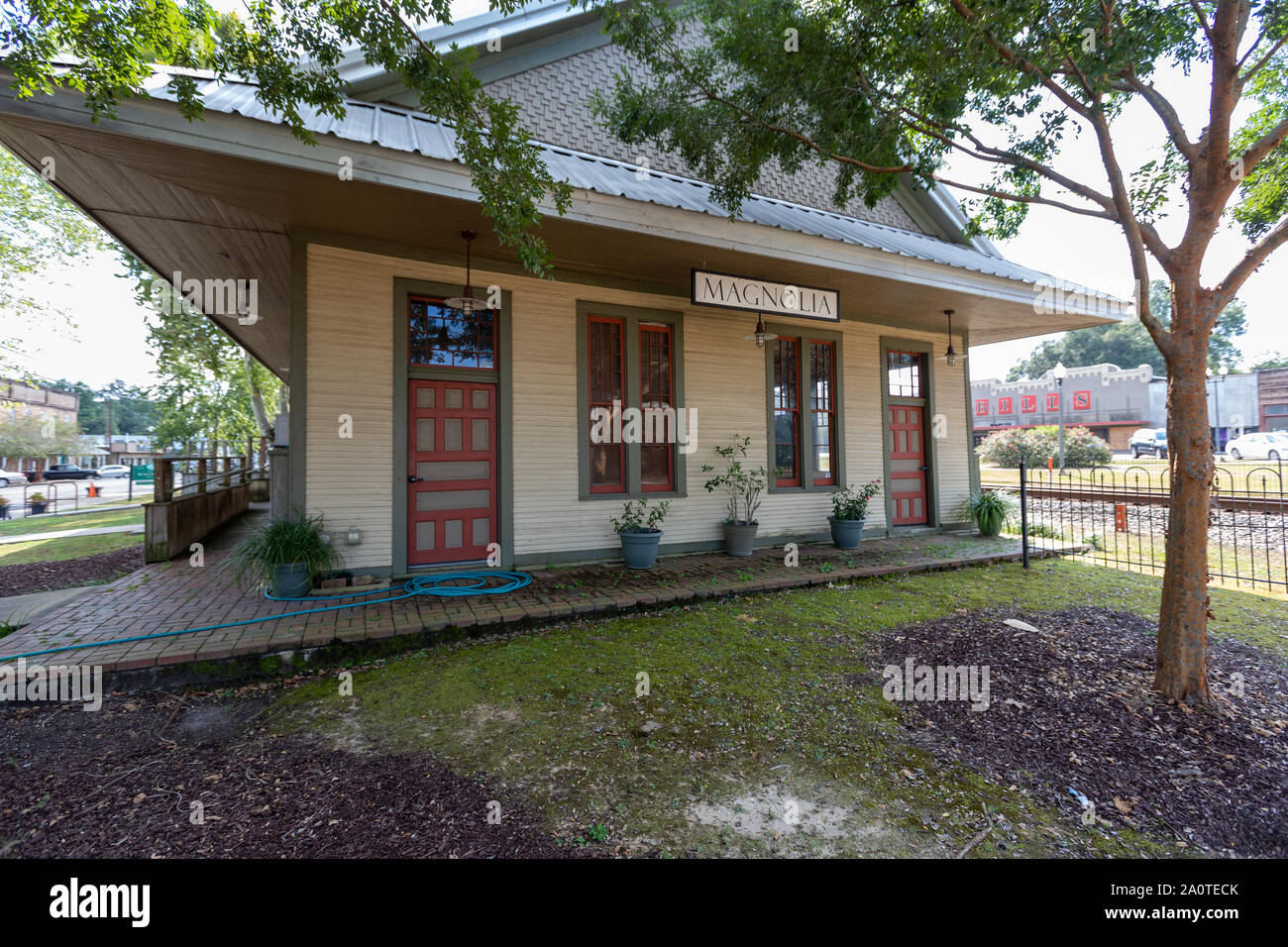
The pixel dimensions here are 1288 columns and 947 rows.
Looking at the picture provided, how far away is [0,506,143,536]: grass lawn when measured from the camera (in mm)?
12211

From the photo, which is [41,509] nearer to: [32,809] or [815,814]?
[32,809]

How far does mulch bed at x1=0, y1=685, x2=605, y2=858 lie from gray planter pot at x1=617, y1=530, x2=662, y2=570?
3796mm

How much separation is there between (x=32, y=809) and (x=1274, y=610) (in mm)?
9031

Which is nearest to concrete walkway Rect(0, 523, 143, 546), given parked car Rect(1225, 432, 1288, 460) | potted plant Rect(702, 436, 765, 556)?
potted plant Rect(702, 436, 765, 556)

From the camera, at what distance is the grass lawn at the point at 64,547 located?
788 centimetres

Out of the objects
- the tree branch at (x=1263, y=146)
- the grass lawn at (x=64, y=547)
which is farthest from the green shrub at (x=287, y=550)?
the tree branch at (x=1263, y=146)

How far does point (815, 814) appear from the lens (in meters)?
2.21

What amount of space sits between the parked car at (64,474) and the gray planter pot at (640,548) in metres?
48.4

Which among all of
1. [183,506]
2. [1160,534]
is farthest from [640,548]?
[1160,534]

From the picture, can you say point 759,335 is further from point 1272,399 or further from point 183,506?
point 1272,399

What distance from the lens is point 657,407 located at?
7.07 metres

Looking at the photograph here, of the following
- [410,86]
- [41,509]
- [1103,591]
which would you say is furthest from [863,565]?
[41,509]

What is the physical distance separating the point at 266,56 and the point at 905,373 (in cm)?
913

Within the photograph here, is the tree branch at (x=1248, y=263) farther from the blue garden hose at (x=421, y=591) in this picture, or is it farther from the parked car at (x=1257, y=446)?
the parked car at (x=1257, y=446)
